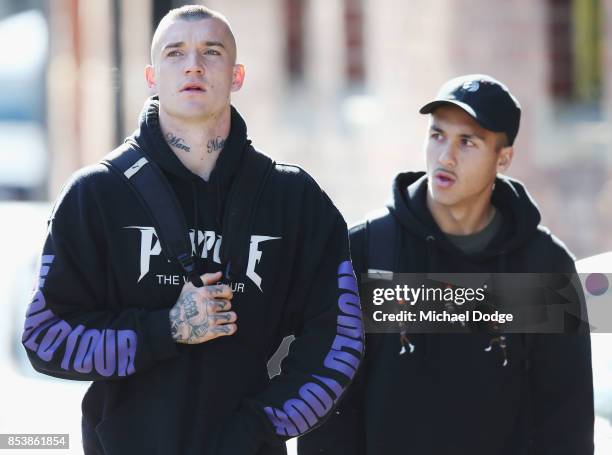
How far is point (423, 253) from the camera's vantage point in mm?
3891

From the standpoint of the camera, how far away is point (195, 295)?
9.93 ft

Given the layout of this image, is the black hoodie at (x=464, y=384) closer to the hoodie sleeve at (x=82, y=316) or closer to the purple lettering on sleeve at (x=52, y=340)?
the hoodie sleeve at (x=82, y=316)

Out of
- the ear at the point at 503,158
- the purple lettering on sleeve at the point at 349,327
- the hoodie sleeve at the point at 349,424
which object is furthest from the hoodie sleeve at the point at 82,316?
the ear at the point at 503,158

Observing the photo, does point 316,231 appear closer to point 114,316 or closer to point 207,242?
point 207,242

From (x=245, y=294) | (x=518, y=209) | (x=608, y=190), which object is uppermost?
(x=608, y=190)

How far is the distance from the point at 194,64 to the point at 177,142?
0.72 feet

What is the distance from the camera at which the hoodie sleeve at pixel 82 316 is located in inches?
119

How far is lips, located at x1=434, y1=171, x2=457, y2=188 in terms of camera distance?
3949mm

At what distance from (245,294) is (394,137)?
10496 mm

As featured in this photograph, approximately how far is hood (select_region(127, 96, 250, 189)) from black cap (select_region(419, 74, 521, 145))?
903 mm

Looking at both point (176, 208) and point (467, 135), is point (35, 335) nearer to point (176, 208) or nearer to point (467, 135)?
point (176, 208)

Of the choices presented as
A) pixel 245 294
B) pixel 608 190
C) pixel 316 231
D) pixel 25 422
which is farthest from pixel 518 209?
pixel 608 190

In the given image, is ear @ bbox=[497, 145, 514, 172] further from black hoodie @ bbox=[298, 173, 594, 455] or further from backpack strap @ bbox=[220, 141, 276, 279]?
backpack strap @ bbox=[220, 141, 276, 279]

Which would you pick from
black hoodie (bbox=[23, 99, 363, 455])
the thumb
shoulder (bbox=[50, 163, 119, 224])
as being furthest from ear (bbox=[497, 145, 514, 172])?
shoulder (bbox=[50, 163, 119, 224])
